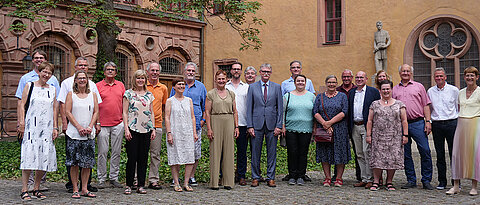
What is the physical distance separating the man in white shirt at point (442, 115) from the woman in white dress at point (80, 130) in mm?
4906

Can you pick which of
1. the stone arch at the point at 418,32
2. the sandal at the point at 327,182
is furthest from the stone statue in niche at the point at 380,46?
the sandal at the point at 327,182

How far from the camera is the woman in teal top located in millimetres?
7895

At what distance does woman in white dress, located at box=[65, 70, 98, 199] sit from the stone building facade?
9.24 metres

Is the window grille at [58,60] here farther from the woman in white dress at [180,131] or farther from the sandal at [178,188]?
the sandal at [178,188]

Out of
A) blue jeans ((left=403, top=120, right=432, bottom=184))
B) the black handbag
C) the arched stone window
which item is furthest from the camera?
the arched stone window

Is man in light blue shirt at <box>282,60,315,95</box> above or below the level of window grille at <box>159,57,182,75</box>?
below

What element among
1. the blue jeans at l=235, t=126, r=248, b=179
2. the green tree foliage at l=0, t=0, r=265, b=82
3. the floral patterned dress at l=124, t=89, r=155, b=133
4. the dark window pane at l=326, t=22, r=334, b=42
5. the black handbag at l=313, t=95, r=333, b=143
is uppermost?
the dark window pane at l=326, t=22, r=334, b=42

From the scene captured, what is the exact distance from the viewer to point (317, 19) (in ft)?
62.1

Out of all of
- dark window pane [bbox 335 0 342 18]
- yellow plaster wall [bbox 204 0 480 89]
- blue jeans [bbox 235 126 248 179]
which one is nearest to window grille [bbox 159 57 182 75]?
yellow plaster wall [bbox 204 0 480 89]

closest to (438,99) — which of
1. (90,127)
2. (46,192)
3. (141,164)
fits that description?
(141,164)

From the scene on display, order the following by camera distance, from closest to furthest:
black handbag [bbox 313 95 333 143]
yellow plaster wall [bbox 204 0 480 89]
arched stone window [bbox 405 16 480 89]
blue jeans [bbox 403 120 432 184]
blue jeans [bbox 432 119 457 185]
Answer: blue jeans [bbox 432 119 457 185] → blue jeans [bbox 403 120 432 184] → black handbag [bbox 313 95 333 143] → arched stone window [bbox 405 16 480 89] → yellow plaster wall [bbox 204 0 480 89]

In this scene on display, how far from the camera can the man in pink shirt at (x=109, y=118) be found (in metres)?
7.39

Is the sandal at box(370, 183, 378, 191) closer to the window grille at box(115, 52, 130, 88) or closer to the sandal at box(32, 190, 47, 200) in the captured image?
the sandal at box(32, 190, 47, 200)

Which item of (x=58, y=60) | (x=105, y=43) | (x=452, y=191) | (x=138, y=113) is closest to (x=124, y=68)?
(x=58, y=60)
